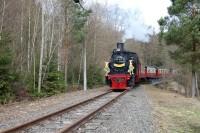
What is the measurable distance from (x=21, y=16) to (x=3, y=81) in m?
14.0

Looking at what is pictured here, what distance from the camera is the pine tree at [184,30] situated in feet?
109

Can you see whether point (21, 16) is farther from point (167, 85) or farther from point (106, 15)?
point (106, 15)

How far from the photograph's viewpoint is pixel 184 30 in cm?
3331

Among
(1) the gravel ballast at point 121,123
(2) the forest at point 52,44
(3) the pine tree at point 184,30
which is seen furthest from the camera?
(3) the pine tree at point 184,30

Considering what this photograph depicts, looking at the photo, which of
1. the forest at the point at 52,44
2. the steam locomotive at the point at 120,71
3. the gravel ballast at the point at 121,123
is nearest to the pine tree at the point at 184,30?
the forest at the point at 52,44

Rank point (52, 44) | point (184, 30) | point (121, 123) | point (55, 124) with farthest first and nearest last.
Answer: point (52, 44) < point (184, 30) < point (121, 123) < point (55, 124)

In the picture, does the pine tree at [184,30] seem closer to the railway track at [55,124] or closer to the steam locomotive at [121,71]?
the steam locomotive at [121,71]

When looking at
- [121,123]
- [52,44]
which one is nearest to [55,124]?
[121,123]

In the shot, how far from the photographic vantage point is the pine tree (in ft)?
109

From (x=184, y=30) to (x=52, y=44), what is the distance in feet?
41.2

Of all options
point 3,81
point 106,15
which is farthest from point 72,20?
point 106,15

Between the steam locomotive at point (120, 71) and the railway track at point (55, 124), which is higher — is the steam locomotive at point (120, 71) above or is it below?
above

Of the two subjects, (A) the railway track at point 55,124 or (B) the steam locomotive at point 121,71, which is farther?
(B) the steam locomotive at point 121,71

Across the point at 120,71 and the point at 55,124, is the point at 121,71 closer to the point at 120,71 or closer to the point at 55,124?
the point at 120,71
